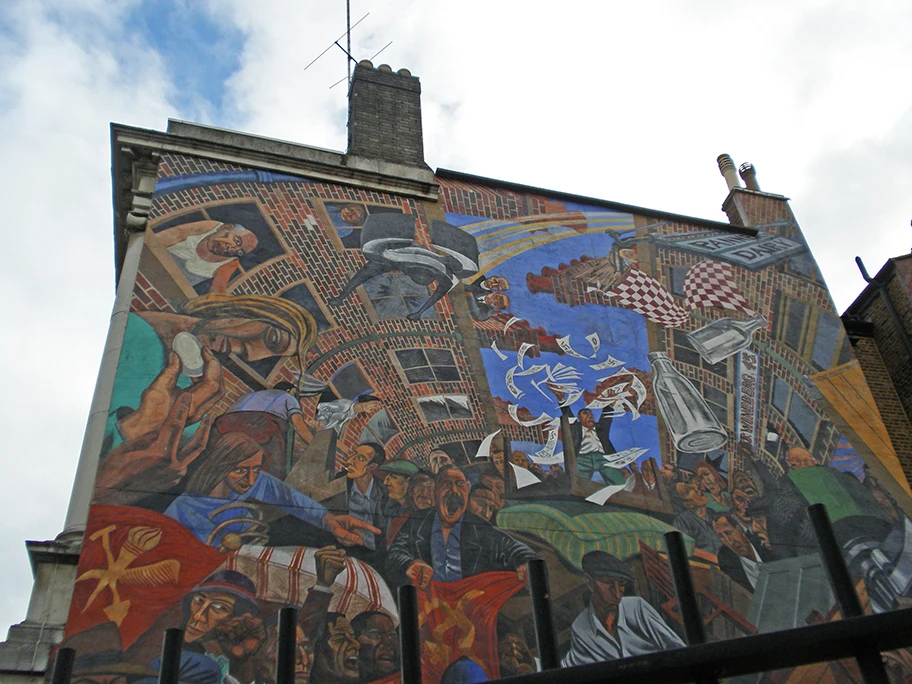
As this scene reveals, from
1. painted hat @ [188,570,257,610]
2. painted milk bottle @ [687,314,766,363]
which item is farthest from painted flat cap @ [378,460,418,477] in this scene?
painted milk bottle @ [687,314,766,363]

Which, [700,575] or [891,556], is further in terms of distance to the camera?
[891,556]

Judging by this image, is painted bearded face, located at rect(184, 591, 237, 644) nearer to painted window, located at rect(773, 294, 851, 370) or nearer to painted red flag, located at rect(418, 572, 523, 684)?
painted red flag, located at rect(418, 572, 523, 684)

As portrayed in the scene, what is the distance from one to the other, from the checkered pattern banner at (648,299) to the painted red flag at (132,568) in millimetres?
6786

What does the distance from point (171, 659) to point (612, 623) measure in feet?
25.2

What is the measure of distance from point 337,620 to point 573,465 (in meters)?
3.48

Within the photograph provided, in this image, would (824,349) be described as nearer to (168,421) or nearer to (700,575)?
(700,575)

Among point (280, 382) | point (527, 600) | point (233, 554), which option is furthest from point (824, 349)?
point (233, 554)

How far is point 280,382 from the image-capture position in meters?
9.84

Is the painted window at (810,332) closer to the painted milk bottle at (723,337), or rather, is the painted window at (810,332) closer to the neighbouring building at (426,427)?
the neighbouring building at (426,427)

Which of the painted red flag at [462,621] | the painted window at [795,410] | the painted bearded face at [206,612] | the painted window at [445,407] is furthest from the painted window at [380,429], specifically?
the painted window at [795,410]

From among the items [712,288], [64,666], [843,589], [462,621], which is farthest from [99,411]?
[712,288]

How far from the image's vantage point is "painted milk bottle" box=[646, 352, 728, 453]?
1138 centimetres

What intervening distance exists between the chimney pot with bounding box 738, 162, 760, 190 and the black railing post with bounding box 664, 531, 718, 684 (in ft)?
49.3

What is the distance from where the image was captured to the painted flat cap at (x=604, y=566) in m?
9.76
